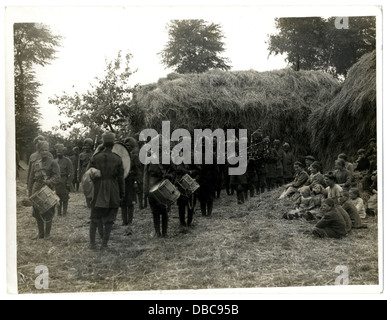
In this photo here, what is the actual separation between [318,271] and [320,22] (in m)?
3.68

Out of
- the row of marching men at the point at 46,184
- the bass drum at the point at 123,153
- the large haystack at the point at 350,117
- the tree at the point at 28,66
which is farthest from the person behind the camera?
the large haystack at the point at 350,117

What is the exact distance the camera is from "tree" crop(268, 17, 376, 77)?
6.40 m

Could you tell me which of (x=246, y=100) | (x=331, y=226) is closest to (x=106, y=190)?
(x=246, y=100)

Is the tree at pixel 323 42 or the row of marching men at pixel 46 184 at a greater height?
the tree at pixel 323 42

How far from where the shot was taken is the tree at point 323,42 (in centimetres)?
640

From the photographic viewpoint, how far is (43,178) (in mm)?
6277

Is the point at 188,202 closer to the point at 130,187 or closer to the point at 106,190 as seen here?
the point at 130,187

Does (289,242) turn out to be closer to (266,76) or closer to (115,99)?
(266,76)

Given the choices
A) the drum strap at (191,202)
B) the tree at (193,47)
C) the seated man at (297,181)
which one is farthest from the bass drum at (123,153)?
the seated man at (297,181)

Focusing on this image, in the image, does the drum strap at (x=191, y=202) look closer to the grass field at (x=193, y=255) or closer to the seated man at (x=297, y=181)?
the grass field at (x=193, y=255)

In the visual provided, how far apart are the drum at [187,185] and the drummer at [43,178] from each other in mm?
1814

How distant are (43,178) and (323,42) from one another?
468cm

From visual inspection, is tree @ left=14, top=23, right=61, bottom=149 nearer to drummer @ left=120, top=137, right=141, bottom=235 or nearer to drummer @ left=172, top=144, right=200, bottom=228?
drummer @ left=120, top=137, right=141, bottom=235

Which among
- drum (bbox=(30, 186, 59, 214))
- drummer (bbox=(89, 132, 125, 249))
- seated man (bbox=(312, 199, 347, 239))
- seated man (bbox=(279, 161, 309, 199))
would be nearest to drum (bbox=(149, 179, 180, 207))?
drummer (bbox=(89, 132, 125, 249))
